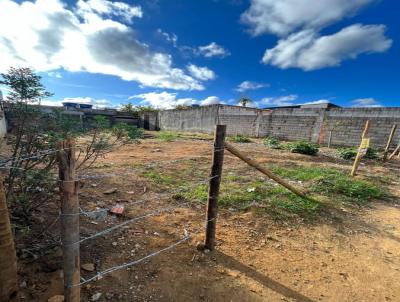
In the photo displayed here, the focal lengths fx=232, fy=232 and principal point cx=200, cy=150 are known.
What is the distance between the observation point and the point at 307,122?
12508 millimetres

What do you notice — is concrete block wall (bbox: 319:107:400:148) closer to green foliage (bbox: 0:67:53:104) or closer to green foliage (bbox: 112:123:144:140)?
green foliage (bbox: 112:123:144:140)

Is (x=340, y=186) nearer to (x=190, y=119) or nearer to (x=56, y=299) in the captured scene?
(x=56, y=299)

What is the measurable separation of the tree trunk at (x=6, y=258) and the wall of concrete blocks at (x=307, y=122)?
40.8 feet

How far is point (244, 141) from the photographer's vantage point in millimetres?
13023

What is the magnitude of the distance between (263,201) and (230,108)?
14.6 m

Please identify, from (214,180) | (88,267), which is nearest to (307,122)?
(214,180)

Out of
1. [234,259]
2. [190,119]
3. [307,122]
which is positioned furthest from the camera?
[190,119]

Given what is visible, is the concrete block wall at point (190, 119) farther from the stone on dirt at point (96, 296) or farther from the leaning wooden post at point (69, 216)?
the leaning wooden post at point (69, 216)

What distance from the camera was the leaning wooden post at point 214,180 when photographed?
2.42 metres

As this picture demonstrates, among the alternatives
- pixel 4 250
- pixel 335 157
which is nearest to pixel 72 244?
pixel 4 250

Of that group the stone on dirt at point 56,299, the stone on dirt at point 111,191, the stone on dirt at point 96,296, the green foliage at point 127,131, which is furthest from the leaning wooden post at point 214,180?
the stone on dirt at point 111,191

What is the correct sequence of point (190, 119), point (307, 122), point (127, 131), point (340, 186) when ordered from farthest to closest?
point (190, 119)
point (307, 122)
point (340, 186)
point (127, 131)

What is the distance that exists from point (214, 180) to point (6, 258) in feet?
5.79

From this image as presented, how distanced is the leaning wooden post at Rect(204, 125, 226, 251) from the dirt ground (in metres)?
0.19
